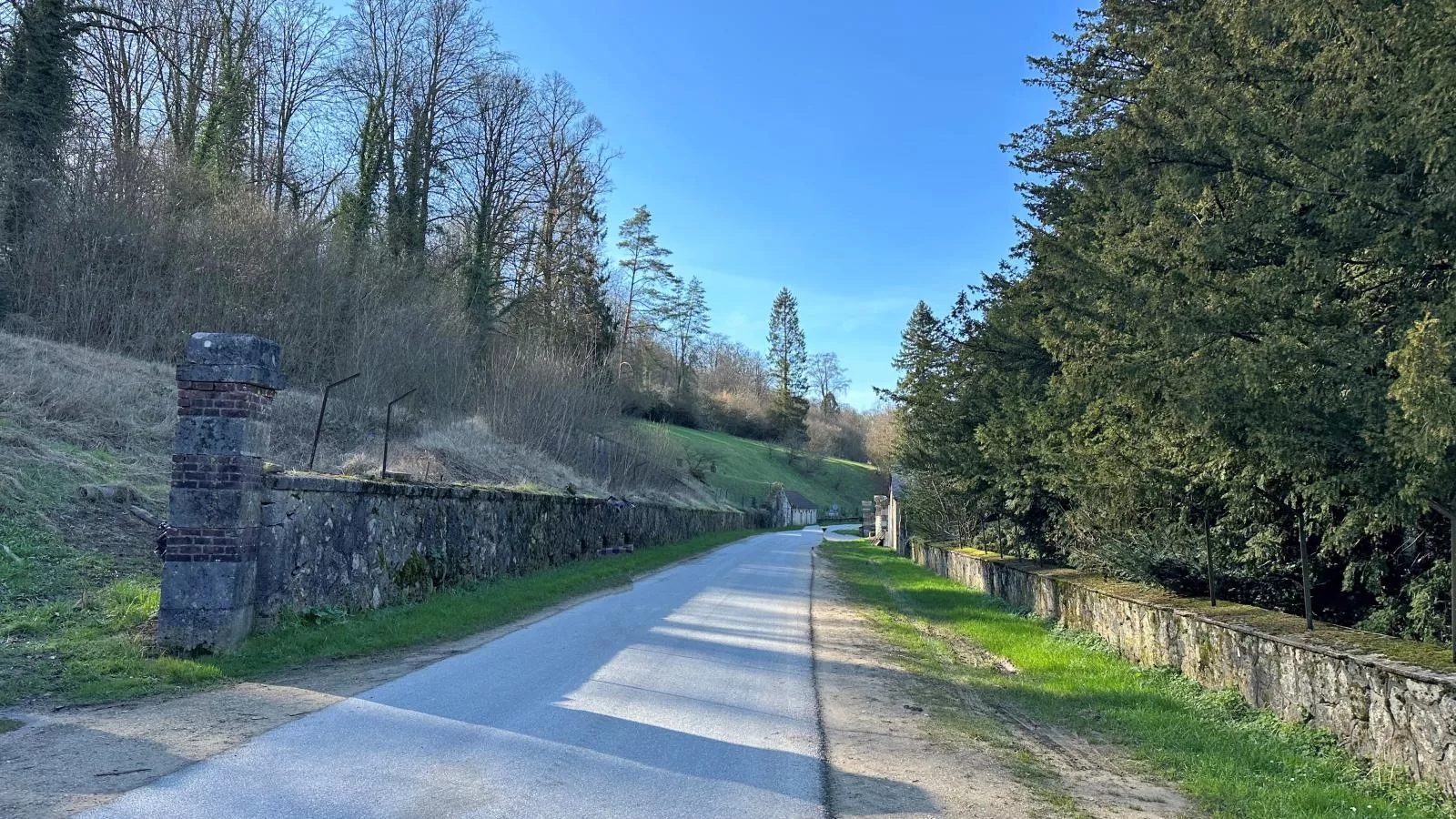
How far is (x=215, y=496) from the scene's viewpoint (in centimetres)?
807

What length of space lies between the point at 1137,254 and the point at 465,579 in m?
11.2

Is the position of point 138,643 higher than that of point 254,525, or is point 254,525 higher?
point 254,525

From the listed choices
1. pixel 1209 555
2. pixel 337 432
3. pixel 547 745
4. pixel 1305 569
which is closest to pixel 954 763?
pixel 547 745

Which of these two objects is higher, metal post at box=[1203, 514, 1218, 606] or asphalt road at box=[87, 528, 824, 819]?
metal post at box=[1203, 514, 1218, 606]

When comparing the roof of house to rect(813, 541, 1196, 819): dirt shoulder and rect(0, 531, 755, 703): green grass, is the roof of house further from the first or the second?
rect(813, 541, 1196, 819): dirt shoulder

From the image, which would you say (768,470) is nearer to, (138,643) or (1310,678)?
(138,643)

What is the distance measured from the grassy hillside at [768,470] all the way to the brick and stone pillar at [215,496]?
4988 centimetres

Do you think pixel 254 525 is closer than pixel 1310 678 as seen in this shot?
No

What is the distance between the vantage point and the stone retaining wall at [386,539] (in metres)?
8.98

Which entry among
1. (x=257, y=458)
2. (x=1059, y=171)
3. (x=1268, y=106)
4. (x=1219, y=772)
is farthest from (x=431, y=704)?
(x=1059, y=171)

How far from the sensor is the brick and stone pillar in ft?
25.5

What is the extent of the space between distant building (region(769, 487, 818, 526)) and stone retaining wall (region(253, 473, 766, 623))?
6180 centimetres

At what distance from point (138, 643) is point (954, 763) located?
22.5 ft

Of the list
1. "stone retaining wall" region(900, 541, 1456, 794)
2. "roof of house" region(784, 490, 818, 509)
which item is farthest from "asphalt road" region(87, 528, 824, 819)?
"roof of house" region(784, 490, 818, 509)
